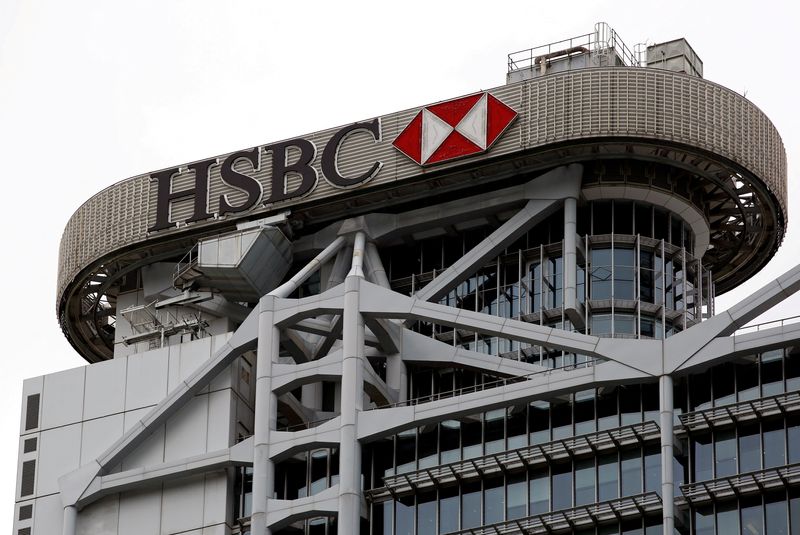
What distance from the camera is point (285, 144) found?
124 meters

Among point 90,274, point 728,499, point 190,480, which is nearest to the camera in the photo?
point 728,499

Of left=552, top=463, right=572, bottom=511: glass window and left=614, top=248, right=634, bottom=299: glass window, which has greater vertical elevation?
left=614, top=248, right=634, bottom=299: glass window

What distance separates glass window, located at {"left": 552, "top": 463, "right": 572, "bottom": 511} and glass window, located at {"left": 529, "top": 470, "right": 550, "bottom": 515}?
34cm

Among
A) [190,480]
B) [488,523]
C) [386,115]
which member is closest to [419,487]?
[488,523]

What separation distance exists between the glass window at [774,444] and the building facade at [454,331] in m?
0.14

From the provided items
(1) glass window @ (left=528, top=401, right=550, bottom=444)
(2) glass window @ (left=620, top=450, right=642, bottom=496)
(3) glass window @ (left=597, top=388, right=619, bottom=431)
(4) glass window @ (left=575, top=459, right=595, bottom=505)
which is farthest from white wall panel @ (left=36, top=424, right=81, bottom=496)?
(2) glass window @ (left=620, top=450, right=642, bottom=496)

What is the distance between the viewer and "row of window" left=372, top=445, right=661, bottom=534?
110m

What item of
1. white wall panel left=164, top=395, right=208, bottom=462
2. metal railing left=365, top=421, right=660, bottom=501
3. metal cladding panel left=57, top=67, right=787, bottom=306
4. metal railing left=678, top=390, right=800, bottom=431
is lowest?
metal railing left=365, top=421, right=660, bottom=501

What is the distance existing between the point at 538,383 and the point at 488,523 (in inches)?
261

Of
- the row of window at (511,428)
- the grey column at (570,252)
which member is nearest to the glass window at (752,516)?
the row of window at (511,428)

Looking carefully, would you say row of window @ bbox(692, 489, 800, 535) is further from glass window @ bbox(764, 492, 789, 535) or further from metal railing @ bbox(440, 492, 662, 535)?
metal railing @ bbox(440, 492, 662, 535)

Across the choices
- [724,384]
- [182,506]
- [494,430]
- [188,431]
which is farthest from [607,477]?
[188,431]

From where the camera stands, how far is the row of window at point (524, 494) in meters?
110

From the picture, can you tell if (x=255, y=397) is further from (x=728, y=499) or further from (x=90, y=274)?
(x=728, y=499)
